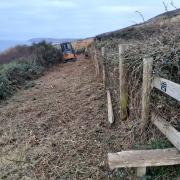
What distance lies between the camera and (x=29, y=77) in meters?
17.1

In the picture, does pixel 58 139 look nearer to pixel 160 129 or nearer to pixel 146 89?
pixel 146 89

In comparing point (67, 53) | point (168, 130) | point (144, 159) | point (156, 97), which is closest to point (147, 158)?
point (144, 159)

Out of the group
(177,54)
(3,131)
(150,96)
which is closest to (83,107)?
(3,131)

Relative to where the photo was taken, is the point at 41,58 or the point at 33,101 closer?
the point at 33,101

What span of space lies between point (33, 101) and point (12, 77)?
469 centimetres

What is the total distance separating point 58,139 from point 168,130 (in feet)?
8.87

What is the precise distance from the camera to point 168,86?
4059mm

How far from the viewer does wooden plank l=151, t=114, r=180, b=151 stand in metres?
3.95

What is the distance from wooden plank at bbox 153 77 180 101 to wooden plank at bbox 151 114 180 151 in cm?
45

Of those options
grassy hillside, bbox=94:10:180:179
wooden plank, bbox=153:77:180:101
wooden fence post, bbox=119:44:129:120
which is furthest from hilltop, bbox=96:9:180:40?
wooden plank, bbox=153:77:180:101

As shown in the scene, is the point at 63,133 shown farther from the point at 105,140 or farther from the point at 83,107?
the point at 83,107

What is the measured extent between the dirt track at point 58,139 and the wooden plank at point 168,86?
147 centimetres

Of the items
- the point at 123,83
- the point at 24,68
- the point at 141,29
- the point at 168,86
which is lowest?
the point at 24,68

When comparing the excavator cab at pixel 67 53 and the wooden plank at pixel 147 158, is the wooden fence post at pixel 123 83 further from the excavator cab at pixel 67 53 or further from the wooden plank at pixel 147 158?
the excavator cab at pixel 67 53
